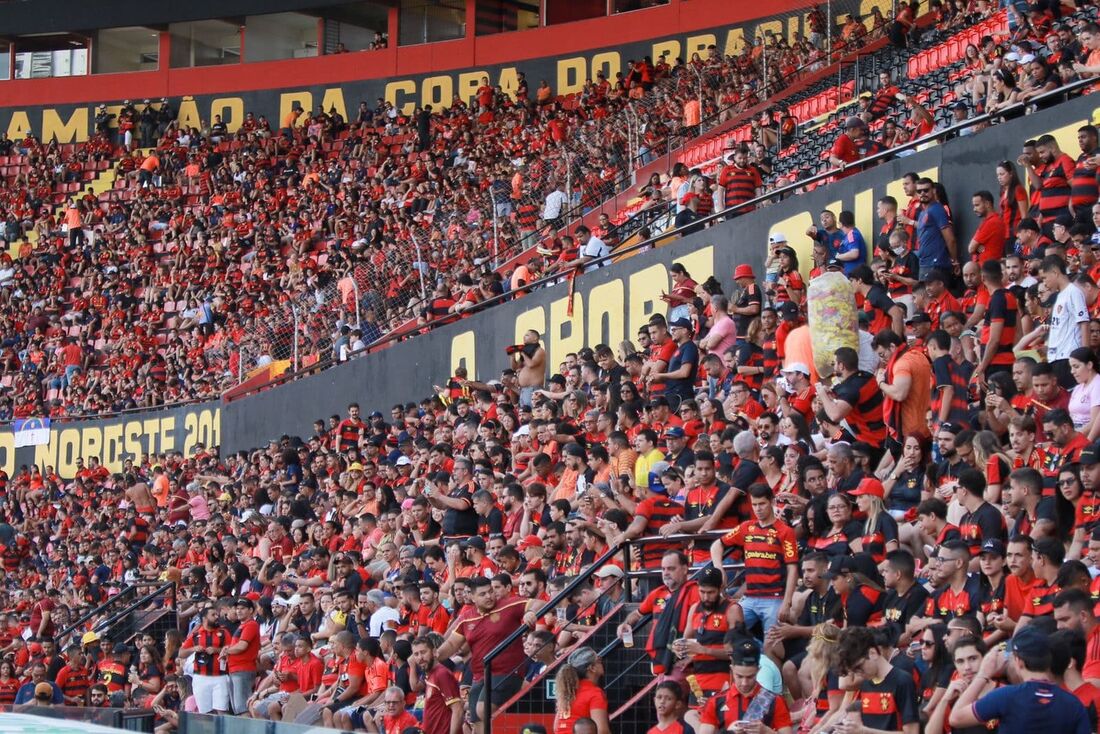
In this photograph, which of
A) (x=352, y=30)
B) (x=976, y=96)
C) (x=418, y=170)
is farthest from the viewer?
(x=352, y=30)

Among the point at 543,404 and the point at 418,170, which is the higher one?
the point at 418,170

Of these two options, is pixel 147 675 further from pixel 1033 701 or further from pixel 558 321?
pixel 1033 701

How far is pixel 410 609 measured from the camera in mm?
12867

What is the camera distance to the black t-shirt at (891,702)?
7184 mm

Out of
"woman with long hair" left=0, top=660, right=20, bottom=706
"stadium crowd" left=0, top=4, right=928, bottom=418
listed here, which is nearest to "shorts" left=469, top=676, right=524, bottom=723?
"woman with long hair" left=0, top=660, right=20, bottom=706

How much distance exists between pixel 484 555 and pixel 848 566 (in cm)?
472

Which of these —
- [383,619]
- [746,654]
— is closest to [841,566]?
[746,654]

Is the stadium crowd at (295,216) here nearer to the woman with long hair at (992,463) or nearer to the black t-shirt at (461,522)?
the black t-shirt at (461,522)

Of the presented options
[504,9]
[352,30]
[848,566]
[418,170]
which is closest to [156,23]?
[352,30]

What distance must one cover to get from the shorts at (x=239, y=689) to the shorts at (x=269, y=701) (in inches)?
46.8

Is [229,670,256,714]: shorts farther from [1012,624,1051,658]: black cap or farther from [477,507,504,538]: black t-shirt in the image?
[1012,624,1051,658]: black cap

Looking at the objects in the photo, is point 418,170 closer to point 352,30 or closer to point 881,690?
point 352,30

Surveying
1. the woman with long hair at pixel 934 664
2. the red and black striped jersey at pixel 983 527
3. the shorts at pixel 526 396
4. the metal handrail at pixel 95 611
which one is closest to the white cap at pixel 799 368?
the red and black striped jersey at pixel 983 527

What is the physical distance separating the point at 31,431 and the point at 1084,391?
84.5 ft
